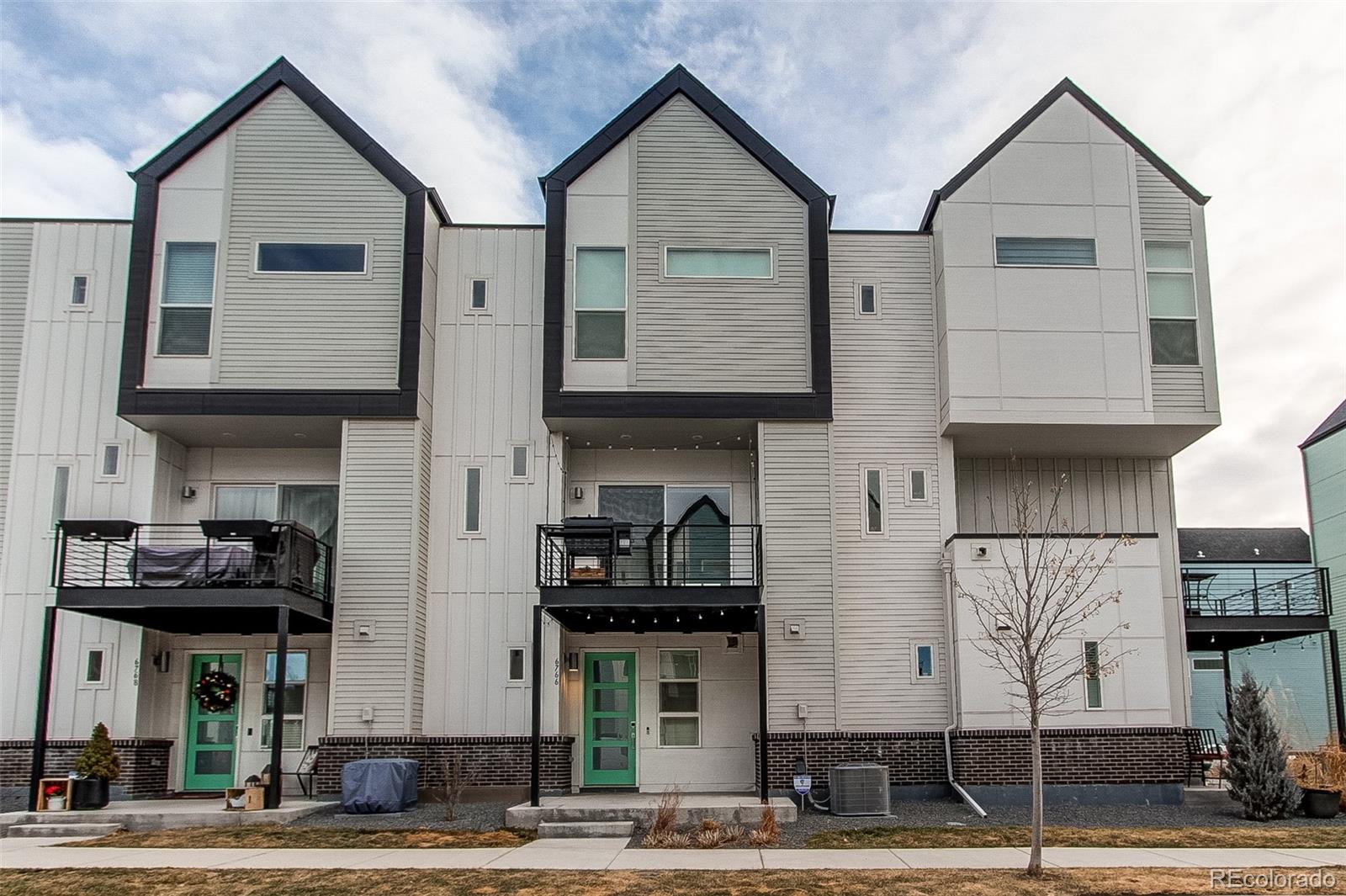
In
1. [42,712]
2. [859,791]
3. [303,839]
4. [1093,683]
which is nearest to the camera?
[303,839]

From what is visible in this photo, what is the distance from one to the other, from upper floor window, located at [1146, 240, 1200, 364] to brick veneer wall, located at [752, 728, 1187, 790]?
6123mm

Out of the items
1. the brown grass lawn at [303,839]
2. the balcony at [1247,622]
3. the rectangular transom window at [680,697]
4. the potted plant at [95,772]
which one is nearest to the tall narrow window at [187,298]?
the potted plant at [95,772]

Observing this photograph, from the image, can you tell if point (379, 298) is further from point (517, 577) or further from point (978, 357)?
point (978, 357)

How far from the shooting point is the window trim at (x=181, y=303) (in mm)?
19234

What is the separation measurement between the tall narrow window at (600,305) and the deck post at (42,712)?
8845mm

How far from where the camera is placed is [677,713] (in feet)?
66.0

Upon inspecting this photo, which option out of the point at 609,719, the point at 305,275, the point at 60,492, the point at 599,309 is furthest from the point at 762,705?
the point at 60,492

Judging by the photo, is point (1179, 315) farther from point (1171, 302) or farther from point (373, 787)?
point (373, 787)

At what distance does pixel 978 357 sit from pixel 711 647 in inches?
257

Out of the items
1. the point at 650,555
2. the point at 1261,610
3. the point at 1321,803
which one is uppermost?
the point at 1261,610

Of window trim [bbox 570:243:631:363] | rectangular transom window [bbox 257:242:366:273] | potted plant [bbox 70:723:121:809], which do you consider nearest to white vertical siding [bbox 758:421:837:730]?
window trim [bbox 570:243:631:363]

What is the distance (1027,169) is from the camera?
66.3 ft

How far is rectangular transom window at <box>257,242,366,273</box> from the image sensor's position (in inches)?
773

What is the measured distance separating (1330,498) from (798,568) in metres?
18.5
